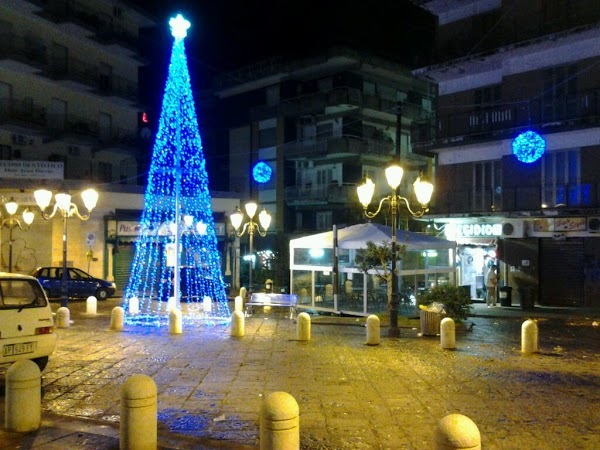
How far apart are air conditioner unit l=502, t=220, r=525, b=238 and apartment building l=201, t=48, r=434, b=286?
1158 cm

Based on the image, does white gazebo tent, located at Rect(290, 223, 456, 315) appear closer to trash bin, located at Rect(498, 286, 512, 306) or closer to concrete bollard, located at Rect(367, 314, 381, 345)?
trash bin, located at Rect(498, 286, 512, 306)

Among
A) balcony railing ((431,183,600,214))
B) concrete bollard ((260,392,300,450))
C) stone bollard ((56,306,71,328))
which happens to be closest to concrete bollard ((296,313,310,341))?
stone bollard ((56,306,71,328))

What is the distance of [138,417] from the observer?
6219 mm

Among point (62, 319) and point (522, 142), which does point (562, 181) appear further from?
point (62, 319)

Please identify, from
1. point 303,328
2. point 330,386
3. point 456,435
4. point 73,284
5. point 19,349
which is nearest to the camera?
point 456,435

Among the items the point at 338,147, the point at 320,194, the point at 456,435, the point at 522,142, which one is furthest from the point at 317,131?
the point at 456,435

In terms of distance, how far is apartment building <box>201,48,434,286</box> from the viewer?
1455 inches

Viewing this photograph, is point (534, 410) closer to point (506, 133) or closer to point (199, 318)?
point (199, 318)

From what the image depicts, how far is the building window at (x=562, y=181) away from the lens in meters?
21.5

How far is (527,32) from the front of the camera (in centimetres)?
2255

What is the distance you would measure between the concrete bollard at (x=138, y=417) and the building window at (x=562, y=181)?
1925 cm

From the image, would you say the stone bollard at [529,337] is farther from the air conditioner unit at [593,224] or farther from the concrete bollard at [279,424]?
the air conditioner unit at [593,224]

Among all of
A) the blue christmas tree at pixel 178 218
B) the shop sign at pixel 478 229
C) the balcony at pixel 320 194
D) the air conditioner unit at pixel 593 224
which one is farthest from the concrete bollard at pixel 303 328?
the balcony at pixel 320 194

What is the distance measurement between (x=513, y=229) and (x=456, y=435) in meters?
19.5
